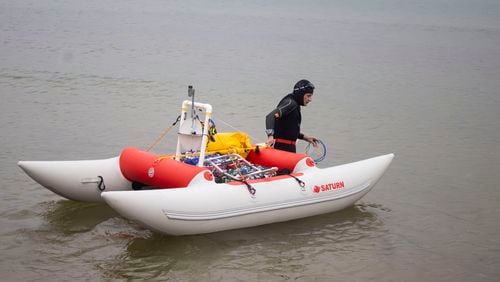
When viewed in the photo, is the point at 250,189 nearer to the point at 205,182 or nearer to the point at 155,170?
the point at 205,182

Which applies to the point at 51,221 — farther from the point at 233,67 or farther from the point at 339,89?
the point at 233,67

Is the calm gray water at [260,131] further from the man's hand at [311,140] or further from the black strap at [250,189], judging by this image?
the man's hand at [311,140]

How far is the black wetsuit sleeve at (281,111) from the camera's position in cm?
877

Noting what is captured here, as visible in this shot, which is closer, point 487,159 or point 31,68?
point 487,159

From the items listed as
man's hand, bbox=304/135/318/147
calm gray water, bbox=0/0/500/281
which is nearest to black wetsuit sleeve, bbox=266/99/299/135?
man's hand, bbox=304/135/318/147

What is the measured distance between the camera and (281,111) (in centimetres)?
879

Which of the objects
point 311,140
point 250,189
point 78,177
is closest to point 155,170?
point 78,177

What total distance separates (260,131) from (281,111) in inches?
196

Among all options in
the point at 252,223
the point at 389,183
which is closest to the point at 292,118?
the point at 252,223

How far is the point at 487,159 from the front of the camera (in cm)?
1257

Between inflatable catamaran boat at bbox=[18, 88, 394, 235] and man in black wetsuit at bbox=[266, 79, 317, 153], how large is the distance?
0.31 meters

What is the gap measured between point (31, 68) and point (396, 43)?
1892 cm

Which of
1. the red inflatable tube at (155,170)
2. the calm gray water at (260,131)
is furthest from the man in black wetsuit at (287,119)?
the red inflatable tube at (155,170)

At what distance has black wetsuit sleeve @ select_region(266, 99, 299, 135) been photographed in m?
8.77
